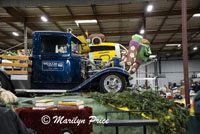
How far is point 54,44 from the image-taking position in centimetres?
428

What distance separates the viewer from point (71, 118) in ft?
8.90

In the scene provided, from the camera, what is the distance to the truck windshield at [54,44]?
418 cm

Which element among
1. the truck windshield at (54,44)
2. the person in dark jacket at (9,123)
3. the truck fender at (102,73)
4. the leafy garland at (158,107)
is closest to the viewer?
the person in dark jacket at (9,123)

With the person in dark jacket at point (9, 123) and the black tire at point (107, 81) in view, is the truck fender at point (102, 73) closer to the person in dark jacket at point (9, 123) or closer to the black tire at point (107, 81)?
the black tire at point (107, 81)

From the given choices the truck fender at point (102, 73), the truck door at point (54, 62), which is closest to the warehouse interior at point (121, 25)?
the truck fender at point (102, 73)

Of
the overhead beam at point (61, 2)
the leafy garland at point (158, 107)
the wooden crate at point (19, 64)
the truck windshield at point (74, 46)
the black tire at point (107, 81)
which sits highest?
the overhead beam at point (61, 2)

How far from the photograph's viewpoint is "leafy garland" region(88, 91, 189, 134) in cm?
294

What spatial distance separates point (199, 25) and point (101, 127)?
33.5ft

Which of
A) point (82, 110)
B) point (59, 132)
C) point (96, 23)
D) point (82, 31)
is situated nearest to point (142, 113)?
point (82, 110)

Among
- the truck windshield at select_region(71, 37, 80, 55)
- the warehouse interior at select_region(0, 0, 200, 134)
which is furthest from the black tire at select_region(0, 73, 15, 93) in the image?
the truck windshield at select_region(71, 37, 80, 55)

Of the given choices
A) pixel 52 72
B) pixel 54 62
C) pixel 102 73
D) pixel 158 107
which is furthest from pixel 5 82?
pixel 158 107

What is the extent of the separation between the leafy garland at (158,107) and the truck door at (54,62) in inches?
34.4

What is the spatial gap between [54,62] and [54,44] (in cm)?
47

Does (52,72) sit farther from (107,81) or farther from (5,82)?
(107,81)
